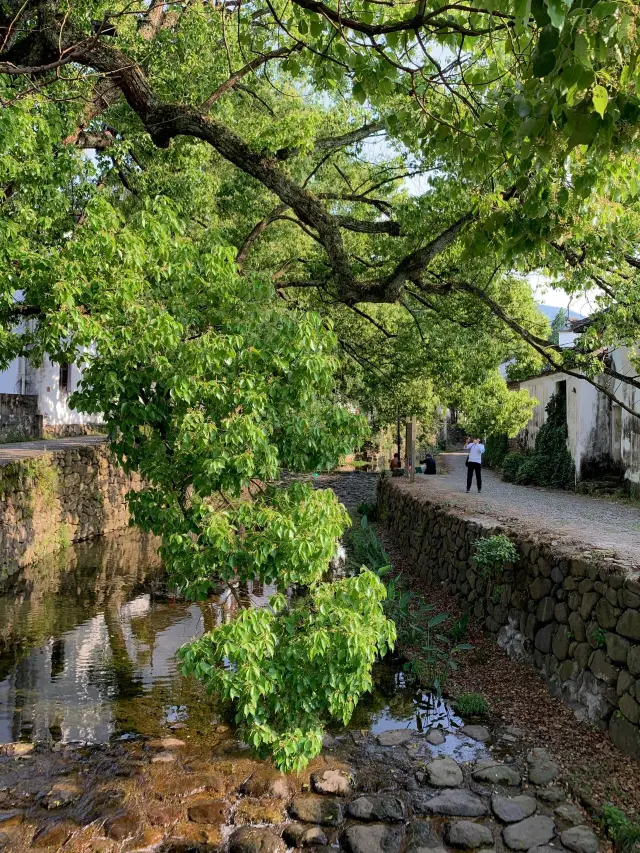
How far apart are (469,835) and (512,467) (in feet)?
63.4

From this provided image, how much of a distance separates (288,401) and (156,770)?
3.23m

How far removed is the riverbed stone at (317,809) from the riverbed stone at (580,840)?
1599 mm

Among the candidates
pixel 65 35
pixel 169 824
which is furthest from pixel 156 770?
pixel 65 35

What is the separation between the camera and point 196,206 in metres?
12.7

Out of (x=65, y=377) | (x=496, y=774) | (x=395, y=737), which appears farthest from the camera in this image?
(x=65, y=377)

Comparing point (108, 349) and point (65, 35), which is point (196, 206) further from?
point (108, 349)

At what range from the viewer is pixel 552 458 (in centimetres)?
2036

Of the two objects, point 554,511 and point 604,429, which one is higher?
point 604,429

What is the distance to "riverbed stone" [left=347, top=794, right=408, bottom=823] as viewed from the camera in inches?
203

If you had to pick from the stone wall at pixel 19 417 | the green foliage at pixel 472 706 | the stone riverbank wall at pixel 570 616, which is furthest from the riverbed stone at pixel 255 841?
the stone wall at pixel 19 417

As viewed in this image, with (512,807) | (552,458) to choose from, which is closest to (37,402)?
(552,458)

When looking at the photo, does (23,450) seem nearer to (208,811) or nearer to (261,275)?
(261,275)

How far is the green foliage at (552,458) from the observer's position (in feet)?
63.6

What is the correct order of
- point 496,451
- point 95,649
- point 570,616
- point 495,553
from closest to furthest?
point 570,616 < point 495,553 < point 95,649 < point 496,451
